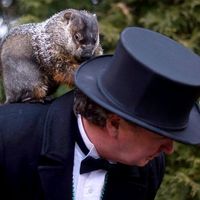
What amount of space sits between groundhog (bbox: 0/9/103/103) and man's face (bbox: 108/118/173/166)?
0.45 metres

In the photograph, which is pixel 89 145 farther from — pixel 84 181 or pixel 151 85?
pixel 151 85

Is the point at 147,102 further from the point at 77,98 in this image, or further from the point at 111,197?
the point at 111,197

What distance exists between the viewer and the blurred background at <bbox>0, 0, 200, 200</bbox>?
4281 millimetres

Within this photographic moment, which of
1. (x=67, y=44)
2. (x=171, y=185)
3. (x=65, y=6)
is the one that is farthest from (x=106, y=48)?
(x=67, y=44)

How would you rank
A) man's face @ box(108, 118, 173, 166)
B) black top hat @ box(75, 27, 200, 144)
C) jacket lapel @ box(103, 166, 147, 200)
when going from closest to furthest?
black top hat @ box(75, 27, 200, 144) < man's face @ box(108, 118, 173, 166) < jacket lapel @ box(103, 166, 147, 200)

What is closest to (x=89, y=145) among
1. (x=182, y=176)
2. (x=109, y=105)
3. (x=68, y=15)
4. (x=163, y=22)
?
(x=109, y=105)

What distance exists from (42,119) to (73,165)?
213 millimetres

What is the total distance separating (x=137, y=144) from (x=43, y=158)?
0.40 metres

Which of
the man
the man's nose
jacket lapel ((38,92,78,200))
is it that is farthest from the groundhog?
the man's nose

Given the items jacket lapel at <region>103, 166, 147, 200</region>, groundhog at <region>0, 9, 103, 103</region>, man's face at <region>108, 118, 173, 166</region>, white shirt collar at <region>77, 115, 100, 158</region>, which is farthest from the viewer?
groundhog at <region>0, 9, 103, 103</region>

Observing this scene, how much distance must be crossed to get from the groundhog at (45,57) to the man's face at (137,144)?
1.49 ft

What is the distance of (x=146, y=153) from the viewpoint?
2445 millimetres

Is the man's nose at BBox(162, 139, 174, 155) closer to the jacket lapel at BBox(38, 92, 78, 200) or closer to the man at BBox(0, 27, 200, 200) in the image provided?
the man at BBox(0, 27, 200, 200)

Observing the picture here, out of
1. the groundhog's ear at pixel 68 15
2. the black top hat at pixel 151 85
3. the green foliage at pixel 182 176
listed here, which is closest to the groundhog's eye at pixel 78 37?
the groundhog's ear at pixel 68 15
